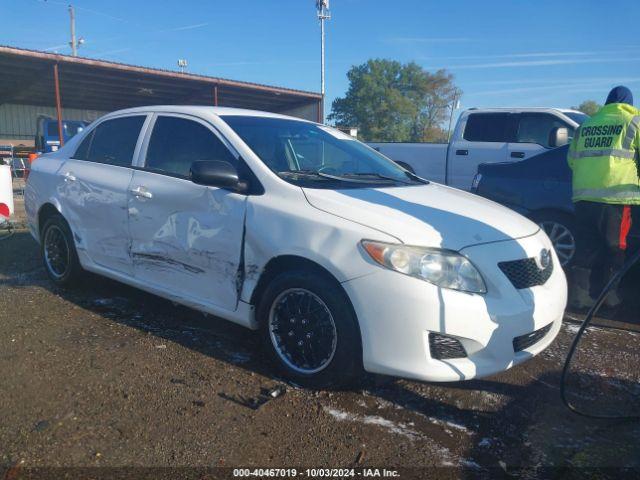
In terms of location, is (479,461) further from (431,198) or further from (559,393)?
(431,198)

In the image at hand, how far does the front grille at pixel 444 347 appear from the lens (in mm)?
2715

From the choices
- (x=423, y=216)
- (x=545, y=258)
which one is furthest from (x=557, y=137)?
(x=423, y=216)

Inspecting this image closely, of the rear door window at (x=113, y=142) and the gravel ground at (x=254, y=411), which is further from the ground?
the rear door window at (x=113, y=142)

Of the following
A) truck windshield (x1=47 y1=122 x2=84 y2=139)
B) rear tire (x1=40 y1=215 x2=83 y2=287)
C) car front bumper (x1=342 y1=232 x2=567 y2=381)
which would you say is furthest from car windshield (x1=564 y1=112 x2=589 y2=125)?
truck windshield (x1=47 y1=122 x2=84 y2=139)

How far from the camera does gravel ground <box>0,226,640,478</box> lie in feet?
8.08

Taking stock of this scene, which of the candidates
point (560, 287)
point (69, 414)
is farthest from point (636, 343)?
point (69, 414)

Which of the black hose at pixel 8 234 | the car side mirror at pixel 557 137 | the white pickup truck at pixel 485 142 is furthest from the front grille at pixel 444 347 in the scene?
the black hose at pixel 8 234

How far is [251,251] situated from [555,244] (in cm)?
395

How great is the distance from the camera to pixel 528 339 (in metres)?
2.98

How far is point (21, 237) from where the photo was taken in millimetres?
7625

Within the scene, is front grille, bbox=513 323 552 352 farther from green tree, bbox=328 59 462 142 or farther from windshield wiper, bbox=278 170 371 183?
green tree, bbox=328 59 462 142

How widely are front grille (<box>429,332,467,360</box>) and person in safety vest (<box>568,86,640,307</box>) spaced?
2.26 metres

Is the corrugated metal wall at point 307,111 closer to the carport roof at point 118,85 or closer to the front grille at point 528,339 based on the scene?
the carport roof at point 118,85

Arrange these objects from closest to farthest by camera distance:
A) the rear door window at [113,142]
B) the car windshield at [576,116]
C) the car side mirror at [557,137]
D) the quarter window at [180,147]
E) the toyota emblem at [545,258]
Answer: the toyota emblem at [545,258]
the quarter window at [180,147]
the rear door window at [113,142]
the car side mirror at [557,137]
the car windshield at [576,116]
